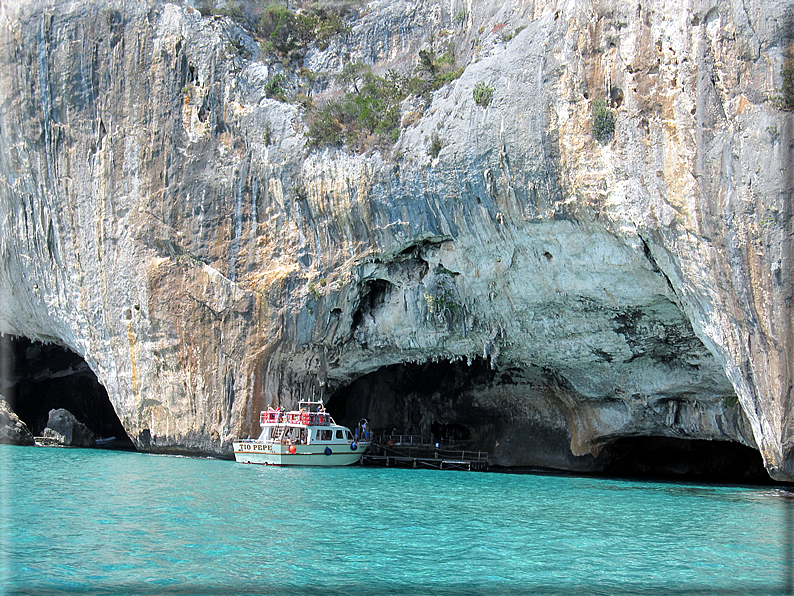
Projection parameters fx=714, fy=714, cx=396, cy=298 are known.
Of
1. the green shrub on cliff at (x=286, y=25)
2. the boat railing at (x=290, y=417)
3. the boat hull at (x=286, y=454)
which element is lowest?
the boat hull at (x=286, y=454)

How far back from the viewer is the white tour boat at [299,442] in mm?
24375

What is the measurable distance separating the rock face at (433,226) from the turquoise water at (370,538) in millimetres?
4042

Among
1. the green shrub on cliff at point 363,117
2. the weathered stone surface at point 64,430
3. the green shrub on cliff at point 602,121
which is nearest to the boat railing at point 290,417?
the green shrub on cliff at point 363,117

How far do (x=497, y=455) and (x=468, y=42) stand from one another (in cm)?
1705

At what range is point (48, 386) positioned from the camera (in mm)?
37750

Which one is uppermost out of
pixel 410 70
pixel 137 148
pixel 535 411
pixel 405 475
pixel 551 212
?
pixel 410 70

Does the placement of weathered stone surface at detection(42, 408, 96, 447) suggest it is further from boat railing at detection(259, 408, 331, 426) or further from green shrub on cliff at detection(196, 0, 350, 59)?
green shrub on cliff at detection(196, 0, 350, 59)

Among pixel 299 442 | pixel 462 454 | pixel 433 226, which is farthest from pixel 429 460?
pixel 433 226

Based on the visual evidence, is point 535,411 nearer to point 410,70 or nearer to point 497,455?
point 497,455

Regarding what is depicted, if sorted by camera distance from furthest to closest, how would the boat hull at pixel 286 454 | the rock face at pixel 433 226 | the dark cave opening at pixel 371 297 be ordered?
the dark cave opening at pixel 371 297, the boat hull at pixel 286 454, the rock face at pixel 433 226

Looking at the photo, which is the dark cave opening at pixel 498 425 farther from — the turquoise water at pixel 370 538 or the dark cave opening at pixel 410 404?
the turquoise water at pixel 370 538

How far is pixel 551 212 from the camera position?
Answer: 60.4 ft

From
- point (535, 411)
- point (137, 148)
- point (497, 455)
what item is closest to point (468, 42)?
point (137, 148)

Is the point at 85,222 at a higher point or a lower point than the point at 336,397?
higher
